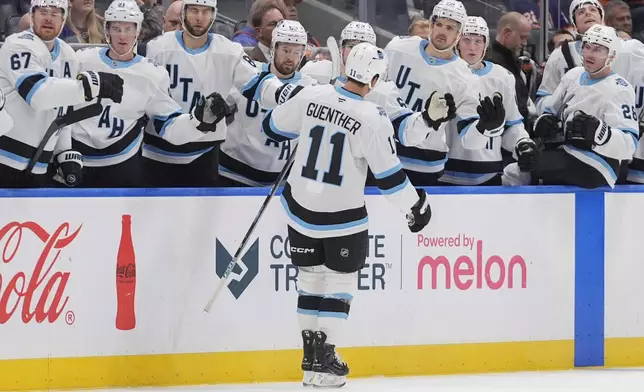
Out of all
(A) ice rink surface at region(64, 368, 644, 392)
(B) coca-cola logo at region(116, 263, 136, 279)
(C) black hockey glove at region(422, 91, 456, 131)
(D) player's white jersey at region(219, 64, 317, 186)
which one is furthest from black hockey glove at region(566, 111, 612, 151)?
(B) coca-cola logo at region(116, 263, 136, 279)

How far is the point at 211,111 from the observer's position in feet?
18.1

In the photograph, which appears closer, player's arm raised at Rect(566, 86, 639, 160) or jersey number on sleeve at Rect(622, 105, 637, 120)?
player's arm raised at Rect(566, 86, 639, 160)

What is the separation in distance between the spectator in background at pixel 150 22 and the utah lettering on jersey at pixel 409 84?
1310 millimetres

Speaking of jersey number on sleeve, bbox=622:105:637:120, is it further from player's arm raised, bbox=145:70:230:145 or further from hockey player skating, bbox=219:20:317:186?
player's arm raised, bbox=145:70:230:145

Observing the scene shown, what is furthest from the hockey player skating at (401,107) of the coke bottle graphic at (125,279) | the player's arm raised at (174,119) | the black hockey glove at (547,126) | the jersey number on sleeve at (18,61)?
the jersey number on sleeve at (18,61)

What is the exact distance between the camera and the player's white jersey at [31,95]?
5.24m

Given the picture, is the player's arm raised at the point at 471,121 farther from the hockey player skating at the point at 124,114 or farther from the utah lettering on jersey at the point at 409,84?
the hockey player skating at the point at 124,114

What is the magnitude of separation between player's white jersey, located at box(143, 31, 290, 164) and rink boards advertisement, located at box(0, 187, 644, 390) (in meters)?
0.45

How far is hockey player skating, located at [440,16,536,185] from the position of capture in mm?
6273

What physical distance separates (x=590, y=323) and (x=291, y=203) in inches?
63.4

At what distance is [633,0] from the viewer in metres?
8.27

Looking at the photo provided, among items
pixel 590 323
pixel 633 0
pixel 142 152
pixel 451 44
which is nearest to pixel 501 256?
pixel 590 323

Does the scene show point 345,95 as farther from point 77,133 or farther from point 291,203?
point 77,133

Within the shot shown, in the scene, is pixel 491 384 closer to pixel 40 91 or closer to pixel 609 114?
pixel 609 114
